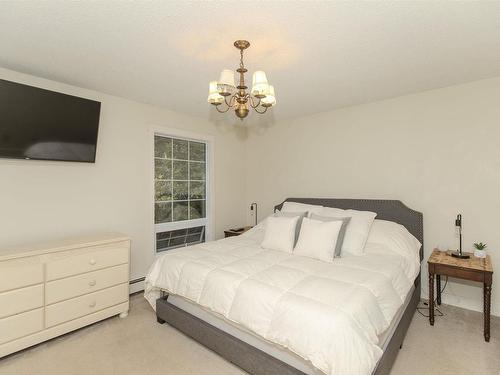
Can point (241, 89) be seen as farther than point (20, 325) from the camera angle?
No

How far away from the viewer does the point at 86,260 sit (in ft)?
8.18

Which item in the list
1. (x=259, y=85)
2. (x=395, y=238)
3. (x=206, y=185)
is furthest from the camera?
(x=206, y=185)

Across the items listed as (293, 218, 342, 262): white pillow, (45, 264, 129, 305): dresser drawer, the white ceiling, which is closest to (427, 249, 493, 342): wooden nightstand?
(293, 218, 342, 262): white pillow

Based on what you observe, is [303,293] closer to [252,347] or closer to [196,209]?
[252,347]

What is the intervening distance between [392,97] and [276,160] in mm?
1858

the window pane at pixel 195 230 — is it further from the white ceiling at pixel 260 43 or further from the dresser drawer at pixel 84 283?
the white ceiling at pixel 260 43

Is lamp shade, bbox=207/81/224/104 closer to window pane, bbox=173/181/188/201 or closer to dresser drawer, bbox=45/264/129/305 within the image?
dresser drawer, bbox=45/264/129/305

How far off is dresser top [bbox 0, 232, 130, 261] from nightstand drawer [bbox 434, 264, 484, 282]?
307 cm

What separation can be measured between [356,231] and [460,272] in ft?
3.04

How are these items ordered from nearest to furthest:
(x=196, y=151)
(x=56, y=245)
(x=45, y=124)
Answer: (x=56, y=245) < (x=45, y=124) < (x=196, y=151)

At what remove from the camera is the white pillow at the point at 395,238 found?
2660 millimetres

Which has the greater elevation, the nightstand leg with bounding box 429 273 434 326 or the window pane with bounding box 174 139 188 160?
the window pane with bounding box 174 139 188 160

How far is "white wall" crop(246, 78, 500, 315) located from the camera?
8.98 ft

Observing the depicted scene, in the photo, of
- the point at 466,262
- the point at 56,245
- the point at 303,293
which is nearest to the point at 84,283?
the point at 56,245
